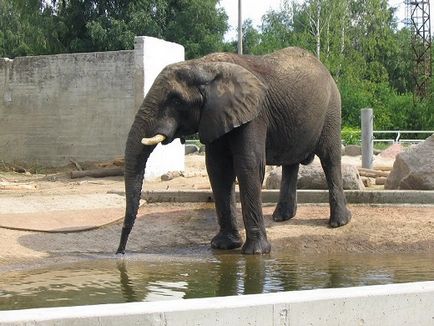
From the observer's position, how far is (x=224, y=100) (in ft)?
32.8

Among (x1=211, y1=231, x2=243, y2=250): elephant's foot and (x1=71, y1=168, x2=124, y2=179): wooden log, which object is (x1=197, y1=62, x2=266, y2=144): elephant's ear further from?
(x1=71, y1=168, x2=124, y2=179): wooden log

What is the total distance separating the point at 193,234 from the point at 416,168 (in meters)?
4.21

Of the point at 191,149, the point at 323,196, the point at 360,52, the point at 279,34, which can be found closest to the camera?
the point at 323,196

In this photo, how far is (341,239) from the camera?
11477 mm

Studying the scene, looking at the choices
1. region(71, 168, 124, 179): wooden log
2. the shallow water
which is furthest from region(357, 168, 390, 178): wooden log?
the shallow water

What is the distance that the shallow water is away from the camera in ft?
25.2

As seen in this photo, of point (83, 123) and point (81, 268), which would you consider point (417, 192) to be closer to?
point (81, 268)

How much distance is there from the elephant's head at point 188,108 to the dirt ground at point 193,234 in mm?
1146

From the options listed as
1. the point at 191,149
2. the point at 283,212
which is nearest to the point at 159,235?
A: the point at 283,212

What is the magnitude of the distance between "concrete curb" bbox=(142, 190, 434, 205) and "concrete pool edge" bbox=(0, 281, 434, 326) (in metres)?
7.61

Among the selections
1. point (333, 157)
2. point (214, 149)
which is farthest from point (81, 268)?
point (333, 157)

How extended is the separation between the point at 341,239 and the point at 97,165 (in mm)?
9079

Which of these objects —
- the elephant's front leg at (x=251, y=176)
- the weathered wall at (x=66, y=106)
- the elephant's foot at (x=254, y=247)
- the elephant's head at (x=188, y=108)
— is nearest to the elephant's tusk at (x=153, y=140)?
the elephant's head at (x=188, y=108)

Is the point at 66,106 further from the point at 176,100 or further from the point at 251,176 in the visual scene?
the point at 251,176
